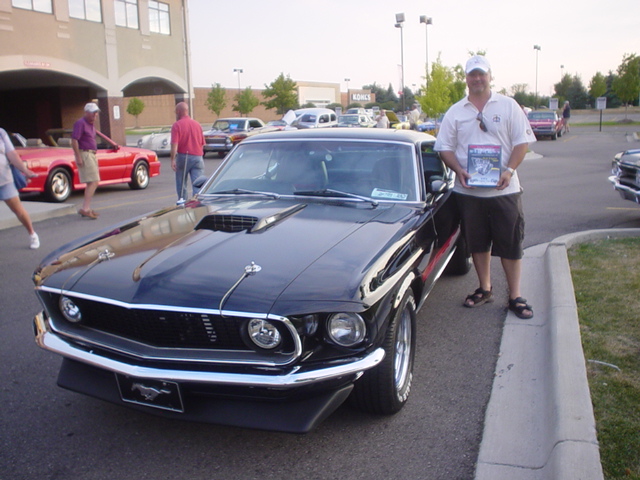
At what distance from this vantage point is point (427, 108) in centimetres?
3269

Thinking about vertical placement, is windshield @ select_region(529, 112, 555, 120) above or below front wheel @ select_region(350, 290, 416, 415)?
above

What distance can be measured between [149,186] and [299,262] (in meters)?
12.8

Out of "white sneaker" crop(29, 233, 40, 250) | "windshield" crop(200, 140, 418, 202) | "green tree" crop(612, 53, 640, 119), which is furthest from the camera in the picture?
"green tree" crop(612, 53, 640, 119)

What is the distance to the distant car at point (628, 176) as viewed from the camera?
8.34m

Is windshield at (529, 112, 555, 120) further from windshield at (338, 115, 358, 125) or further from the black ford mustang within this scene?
the black ford mustang

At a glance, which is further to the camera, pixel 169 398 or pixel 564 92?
pixel 564 92

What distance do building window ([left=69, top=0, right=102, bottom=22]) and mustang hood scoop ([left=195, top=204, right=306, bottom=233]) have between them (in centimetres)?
2474

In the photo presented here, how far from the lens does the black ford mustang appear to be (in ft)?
9.30

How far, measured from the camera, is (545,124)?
3209 centimetres

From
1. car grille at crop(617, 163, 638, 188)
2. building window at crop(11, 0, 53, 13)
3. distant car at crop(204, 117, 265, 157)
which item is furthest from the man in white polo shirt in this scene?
building window at crop(11, 0, 53, 13)

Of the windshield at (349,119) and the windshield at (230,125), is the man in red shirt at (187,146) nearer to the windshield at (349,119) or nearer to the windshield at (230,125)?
the windshield at (230,125)

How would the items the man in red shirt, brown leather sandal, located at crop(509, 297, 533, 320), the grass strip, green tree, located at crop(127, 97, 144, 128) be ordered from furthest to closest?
1. green tree, located at crop(127, 97, 144, 128)
2. the man in red shirt
3. brown leather sandal, located at crop(509, 297, 533, 320)
4. the grass strip

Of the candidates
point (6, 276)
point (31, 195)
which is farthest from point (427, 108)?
point (6, 276)

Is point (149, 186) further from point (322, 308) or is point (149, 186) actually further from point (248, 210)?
point (322, 308)
